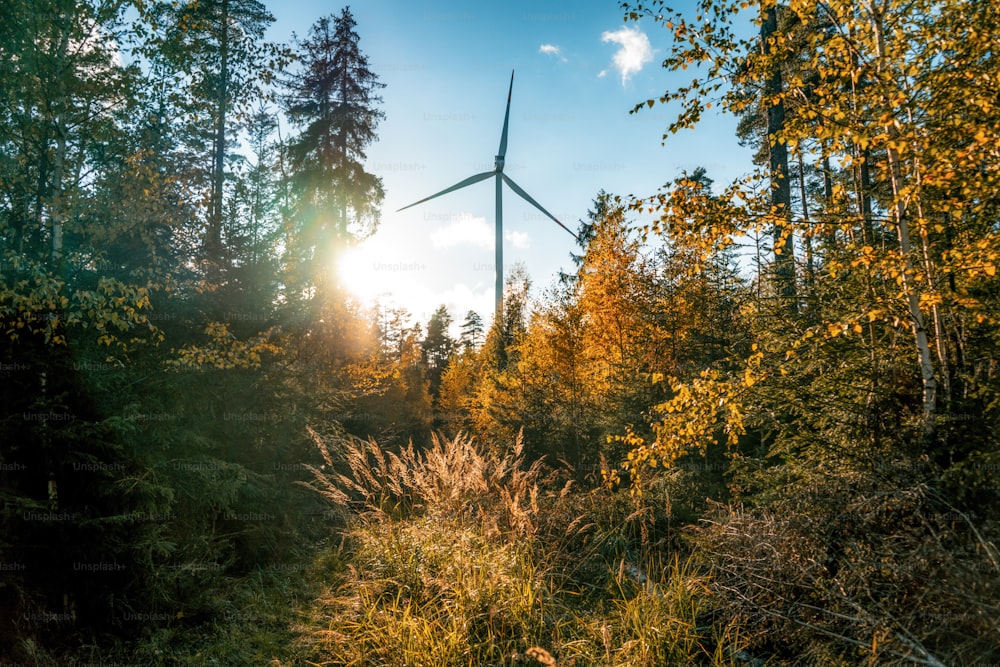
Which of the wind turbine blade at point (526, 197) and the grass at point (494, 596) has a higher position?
the wind turbine blade at point (526, 197)

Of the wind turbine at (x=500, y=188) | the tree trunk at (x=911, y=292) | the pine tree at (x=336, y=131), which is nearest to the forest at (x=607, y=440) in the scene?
the tree trunk at (x=911, y=292)

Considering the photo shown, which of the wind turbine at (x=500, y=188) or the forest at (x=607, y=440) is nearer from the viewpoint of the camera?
the forest at (x=607, y=440)

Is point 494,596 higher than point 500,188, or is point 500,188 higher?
point 500,188

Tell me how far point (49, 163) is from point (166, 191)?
4.79 feet

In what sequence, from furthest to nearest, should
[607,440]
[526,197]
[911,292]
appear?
[526,197] → [607,440] → [911,292]

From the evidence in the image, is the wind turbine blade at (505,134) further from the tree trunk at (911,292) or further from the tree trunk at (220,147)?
the tree trunk at (911,292)

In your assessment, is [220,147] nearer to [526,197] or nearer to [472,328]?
[526,197]

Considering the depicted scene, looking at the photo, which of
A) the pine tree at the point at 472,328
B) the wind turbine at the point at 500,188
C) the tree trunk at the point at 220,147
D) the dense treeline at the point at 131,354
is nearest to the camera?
the dense treeline at the point at 131,354

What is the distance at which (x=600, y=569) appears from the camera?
5605 mm

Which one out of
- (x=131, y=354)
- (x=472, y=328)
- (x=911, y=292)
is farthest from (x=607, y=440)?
(x=472, y=328)

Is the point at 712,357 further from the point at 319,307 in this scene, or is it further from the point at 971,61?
the point at 319,307

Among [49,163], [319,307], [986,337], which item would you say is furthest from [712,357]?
[49,163]

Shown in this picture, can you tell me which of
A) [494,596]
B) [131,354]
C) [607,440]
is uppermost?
[131,354]

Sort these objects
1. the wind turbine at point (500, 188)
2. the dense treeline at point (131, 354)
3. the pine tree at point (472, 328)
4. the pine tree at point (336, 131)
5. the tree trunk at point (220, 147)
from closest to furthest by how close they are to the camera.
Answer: the dense treeline at point (131, 354), the tree trunk at point (220, 147), the pine tree at point (336, 131), the wind turbine at point (500, 188), the pine tree at point (472, 328)
